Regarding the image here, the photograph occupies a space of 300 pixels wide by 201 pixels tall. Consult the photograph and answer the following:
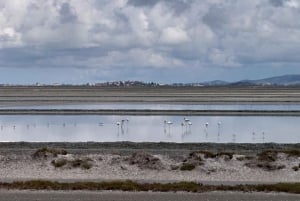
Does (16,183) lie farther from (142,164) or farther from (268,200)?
(268,200)

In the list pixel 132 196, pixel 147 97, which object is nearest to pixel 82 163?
pixel 132 196

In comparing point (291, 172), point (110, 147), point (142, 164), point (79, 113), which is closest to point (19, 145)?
point (110, 147)

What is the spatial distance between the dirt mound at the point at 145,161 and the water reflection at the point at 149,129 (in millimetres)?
11190

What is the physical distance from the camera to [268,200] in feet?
51.3

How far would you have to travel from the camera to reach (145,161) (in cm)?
2192

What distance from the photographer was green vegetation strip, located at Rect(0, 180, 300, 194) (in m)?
17.1

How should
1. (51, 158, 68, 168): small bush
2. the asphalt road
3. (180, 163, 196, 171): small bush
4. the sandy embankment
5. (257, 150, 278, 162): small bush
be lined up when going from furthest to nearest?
(257, 150, 278, 162): small bush, (51, 158, 68, 168): small bush, (180, 163, 196, 171): small bush, the sandy embankment, the asphalt road

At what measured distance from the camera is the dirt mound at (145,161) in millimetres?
21547

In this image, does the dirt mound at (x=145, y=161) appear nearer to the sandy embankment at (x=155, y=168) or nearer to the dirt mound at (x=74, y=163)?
the sandy embankment at (x=155, y=168)

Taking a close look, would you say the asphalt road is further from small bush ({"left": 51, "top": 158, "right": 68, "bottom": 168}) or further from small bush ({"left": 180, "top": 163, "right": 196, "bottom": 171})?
small bush ({"left": 51, "top": 158, "right": 68, "bottom": 168})

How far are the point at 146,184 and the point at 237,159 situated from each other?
18.9ft

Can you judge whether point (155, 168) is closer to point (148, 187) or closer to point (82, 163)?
point (82, 163)

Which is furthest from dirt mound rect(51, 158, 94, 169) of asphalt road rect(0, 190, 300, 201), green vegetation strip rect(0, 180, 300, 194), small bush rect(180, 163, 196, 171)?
asphalt road rect(0, 190, 300, 201)

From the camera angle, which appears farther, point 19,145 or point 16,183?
point 19,145
